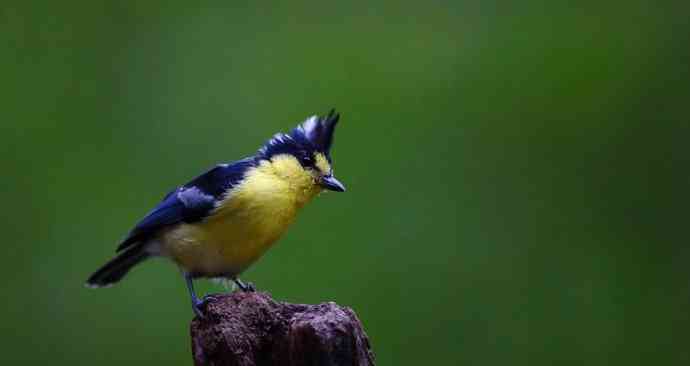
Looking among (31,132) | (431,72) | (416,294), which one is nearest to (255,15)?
(431,72)

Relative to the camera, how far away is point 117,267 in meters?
3.72

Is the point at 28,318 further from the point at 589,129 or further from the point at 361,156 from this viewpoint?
the point at 589,129

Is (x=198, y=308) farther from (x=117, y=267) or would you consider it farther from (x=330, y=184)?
(x=117, y=267)

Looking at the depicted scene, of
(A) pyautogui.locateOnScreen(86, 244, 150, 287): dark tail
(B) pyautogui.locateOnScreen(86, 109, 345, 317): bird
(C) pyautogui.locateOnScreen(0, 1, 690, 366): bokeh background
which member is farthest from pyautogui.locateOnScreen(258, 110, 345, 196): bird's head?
(C) pyautogui.locateOnScreen(0, 1, 690, 366): bokeh background

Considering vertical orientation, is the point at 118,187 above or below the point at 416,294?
above

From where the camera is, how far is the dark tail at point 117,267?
11.9 ft

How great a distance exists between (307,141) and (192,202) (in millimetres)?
557

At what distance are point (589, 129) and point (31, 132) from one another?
3426 millimetres

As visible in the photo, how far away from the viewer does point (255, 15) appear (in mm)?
5375

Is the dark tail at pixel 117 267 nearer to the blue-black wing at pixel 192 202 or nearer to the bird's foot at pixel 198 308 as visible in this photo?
the blue-black wing at pixel 192 202

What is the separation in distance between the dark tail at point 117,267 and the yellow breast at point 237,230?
0.95 ft

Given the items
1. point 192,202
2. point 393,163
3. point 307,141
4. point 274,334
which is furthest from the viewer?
point 393,163

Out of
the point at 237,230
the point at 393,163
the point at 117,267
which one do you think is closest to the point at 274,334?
the point at 237,230

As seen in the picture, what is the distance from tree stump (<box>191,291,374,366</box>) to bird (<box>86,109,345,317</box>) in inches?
17.0
